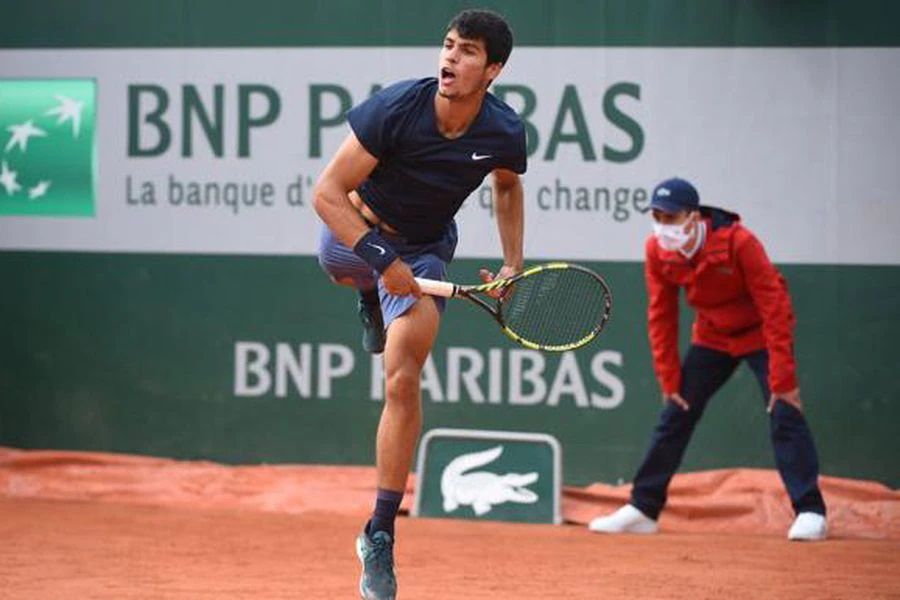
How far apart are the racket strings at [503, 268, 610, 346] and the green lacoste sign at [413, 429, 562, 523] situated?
285 centimetres

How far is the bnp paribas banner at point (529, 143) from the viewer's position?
917 cm

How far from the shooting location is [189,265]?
10.0 meters

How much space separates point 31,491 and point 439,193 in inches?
179

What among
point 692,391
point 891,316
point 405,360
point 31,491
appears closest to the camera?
point 405,360

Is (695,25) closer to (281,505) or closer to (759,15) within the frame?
(759,15)

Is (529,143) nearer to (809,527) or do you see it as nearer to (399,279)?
(809,527)

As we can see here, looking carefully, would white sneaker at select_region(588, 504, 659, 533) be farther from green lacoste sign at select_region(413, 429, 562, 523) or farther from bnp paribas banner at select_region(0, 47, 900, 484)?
bnp paribas banner at select_region(0, 47, 900, 484)

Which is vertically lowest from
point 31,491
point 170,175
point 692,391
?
Answer: point 31,491

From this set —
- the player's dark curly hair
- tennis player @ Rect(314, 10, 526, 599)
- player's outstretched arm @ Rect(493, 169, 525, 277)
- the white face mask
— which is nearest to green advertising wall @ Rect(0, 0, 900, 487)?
the white face mask

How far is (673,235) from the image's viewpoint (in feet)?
27.0

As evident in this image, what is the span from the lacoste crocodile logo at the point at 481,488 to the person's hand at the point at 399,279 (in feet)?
11.9


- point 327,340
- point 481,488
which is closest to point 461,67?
point 481,488

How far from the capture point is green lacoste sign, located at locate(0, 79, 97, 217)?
10125mm

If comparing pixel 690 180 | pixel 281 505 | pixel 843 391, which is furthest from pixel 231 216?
pixel 843 391
